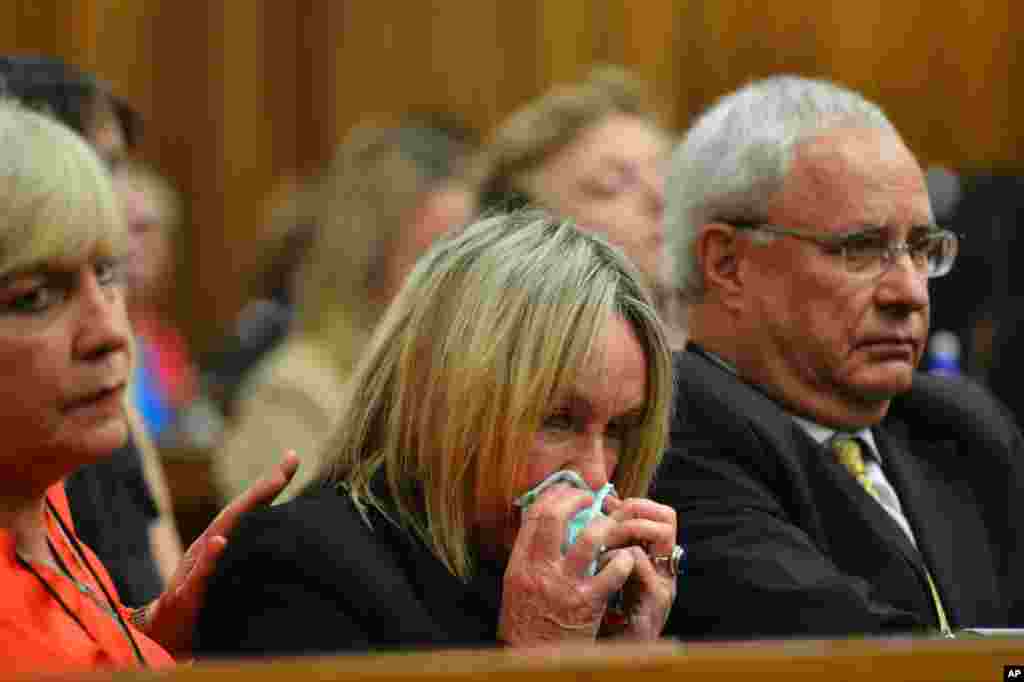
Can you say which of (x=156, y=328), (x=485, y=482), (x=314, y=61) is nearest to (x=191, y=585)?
(x=485, y=482)

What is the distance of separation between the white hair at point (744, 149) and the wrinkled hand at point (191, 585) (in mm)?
828

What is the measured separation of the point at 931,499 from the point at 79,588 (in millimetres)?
1271

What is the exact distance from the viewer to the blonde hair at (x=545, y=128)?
4.12 m

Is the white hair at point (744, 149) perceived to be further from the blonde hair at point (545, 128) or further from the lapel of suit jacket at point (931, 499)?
the blonde hair at point (545, 128)

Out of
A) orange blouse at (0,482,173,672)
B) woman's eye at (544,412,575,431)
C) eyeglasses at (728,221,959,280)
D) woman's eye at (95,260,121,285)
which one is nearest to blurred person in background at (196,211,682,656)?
woman's eye at (544,412,575,431)

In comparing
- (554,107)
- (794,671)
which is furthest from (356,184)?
(794,671)

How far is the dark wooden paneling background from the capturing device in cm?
566

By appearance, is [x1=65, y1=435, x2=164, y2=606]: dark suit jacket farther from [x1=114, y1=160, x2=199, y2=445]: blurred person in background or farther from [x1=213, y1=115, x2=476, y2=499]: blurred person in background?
[x1=114, y1=160, x2=199, y2=445]: blurred person in background

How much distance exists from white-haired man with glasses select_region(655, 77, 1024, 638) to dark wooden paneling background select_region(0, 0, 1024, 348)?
2836 millimetres

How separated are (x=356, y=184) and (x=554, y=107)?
1.76ft

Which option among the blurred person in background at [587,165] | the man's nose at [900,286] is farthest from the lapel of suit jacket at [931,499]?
the blurred person in background at [587,165]

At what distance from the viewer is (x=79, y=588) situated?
179cm

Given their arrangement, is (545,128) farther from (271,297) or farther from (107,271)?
(107,271)

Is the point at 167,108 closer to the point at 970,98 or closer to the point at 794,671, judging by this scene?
the point at 970,98
